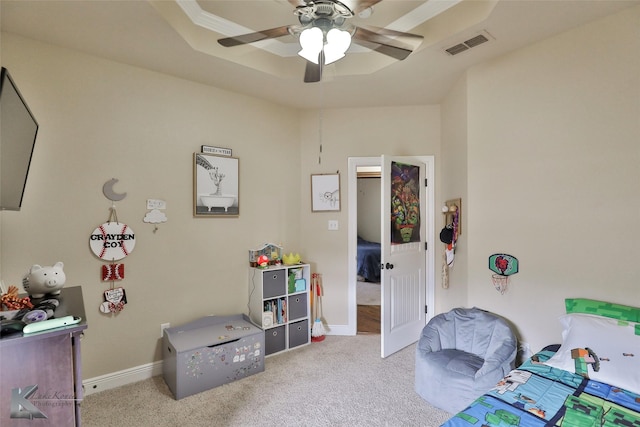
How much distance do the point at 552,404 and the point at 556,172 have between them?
4.79 feet

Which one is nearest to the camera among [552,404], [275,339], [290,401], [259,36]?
[552,404]

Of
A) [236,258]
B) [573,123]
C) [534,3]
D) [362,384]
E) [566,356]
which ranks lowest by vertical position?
[362,384]

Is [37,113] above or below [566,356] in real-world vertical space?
above

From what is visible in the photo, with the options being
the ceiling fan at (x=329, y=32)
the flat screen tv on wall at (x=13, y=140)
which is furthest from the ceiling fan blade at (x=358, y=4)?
the flat screen tv on wall at (x=13, y=140)

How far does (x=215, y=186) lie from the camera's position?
2994mm

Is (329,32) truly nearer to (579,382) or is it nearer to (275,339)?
(579,382)

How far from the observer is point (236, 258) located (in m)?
3.15

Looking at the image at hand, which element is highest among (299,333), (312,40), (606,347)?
(312,40)

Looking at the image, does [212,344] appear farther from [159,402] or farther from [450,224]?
[450,224]

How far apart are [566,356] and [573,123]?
1451 millimetres

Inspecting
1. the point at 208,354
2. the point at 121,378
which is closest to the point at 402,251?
the point at 208,354

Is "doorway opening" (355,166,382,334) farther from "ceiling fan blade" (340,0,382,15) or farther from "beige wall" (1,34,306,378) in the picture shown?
"ceiling fan blade" (340,0,382,15)

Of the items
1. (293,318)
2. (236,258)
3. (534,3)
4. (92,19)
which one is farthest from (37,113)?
(534,3)
